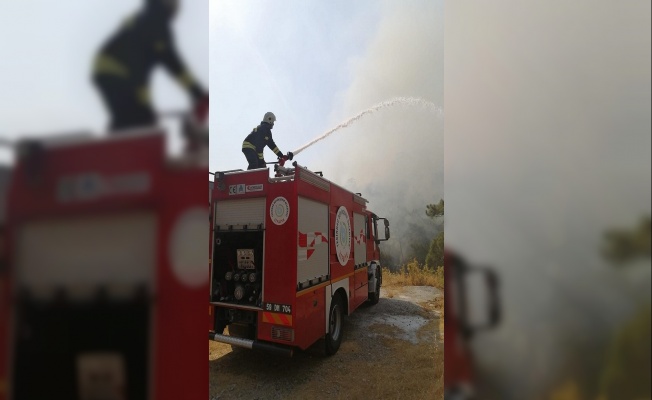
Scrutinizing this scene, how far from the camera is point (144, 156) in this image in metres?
0.82

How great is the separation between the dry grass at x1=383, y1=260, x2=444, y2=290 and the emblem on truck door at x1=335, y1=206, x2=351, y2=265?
18.8 ft

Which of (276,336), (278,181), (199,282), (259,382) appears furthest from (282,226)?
(199,282)

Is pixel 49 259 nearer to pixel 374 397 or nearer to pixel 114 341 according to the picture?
pixel 114 341

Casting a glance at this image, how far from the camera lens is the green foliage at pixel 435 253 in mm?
12178

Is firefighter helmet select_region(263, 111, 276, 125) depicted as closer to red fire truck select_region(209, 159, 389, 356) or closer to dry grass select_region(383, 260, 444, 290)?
red fire truck select_region(209, 159, 389, 356)

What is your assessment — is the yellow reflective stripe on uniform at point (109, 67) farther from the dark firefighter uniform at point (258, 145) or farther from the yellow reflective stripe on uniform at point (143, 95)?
the dark firefighter uniform at point (258, 145)

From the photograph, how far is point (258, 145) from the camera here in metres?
5.14

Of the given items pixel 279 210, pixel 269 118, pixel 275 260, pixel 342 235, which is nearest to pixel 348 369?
pixel 275 260

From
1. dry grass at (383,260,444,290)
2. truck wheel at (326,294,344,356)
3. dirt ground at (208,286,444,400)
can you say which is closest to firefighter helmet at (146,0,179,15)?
dirt ground at (208,286,444,400)

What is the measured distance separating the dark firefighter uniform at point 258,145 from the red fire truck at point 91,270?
4.34 m

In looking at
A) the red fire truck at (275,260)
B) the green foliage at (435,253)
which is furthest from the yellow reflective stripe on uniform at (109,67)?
the green foliage at (435,253)

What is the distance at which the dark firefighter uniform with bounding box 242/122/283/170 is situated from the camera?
5.11m

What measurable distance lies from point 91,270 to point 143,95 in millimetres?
439

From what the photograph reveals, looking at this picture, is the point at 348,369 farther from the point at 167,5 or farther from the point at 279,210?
the point at 167,5
